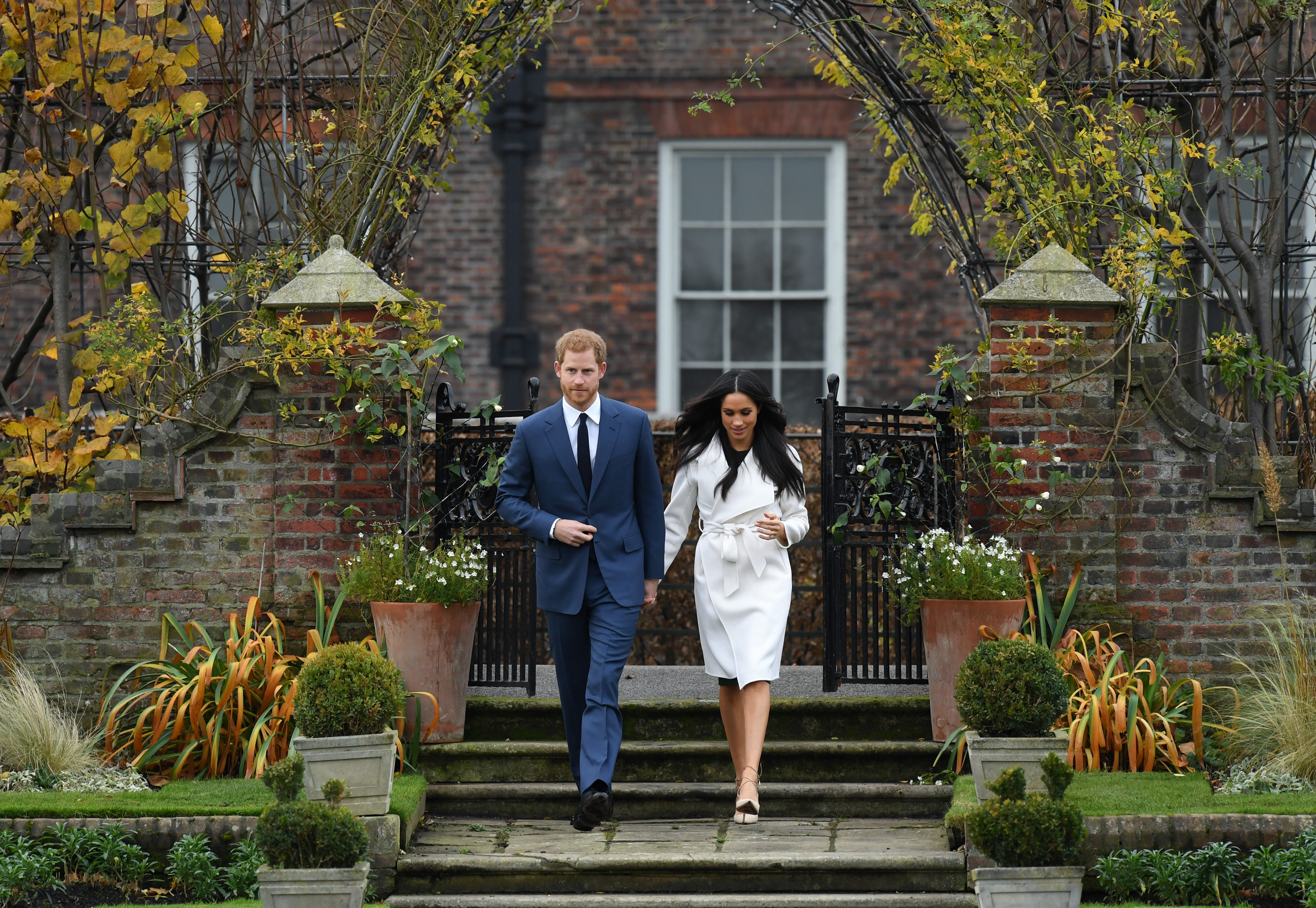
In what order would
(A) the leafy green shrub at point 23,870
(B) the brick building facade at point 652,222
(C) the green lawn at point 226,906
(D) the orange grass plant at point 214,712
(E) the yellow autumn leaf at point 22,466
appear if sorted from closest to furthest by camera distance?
(C) the green lawn at point 226,906 → (A) the leafy green shrub at point 23,870 → (D) the orange grass plant at point 214,712 → (E) the yellow autumn leaf at point 22,466 → (B) the brick building facade at point 652,222

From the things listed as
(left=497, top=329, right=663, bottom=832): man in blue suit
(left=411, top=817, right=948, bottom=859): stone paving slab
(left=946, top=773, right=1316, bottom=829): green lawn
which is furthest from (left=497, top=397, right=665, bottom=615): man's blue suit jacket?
(left=946, top=773, right=1316, bottom=829): green lawn

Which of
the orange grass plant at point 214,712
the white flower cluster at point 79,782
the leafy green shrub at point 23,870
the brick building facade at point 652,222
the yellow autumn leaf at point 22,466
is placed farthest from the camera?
the brick building facade at point 652,222

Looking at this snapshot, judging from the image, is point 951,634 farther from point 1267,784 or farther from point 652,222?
point 652,222

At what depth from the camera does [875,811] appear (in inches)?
221

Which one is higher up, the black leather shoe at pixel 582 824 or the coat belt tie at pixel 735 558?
the coat belt tie at pixel 735 558

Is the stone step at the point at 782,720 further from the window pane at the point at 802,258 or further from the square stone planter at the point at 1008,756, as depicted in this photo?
the window pane at the point at 802,258

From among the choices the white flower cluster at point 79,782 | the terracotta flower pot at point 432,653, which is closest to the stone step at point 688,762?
the terracotta flower pot at point 432,653

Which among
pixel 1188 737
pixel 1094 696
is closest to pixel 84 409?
pixel 1094 696

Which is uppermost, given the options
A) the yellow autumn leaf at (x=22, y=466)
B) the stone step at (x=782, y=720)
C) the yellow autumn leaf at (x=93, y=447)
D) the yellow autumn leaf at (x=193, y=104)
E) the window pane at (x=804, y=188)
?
the window pane at (x=804, y=188)

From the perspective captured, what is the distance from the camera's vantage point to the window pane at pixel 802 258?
11102 mm

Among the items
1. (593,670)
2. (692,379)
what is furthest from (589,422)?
(692,379)

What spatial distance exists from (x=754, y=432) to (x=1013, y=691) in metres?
1.39

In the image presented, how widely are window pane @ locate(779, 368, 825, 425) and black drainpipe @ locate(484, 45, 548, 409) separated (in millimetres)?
2024

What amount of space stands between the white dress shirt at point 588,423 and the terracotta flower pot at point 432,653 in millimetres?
916
